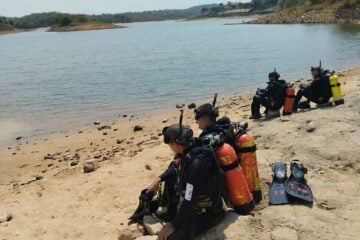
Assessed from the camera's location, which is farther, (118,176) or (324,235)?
(118,176)

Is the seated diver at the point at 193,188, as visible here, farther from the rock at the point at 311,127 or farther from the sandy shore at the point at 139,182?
the rock at the point at 311,127

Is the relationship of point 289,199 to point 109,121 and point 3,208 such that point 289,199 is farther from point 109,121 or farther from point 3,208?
point 109,121

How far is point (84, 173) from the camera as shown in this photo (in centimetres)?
1110

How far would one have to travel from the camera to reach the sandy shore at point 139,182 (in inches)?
255

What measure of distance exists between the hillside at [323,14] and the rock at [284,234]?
72622mm

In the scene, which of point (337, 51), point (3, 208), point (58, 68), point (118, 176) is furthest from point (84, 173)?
point (337, 51)

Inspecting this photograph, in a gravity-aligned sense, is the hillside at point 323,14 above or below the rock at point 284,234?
below

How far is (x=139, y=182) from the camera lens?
9.79 metres

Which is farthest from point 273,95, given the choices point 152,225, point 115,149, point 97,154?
point 152,225

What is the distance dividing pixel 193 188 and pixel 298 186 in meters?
2.26

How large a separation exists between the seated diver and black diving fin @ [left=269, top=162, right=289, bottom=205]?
38.5 inches

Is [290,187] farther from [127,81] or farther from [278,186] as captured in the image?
[127,81]

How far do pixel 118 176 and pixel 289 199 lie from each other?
4.46 metres

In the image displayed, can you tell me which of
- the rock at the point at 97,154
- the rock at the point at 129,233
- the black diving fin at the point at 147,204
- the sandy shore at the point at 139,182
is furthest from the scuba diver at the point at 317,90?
the rock at the point at 129,233
